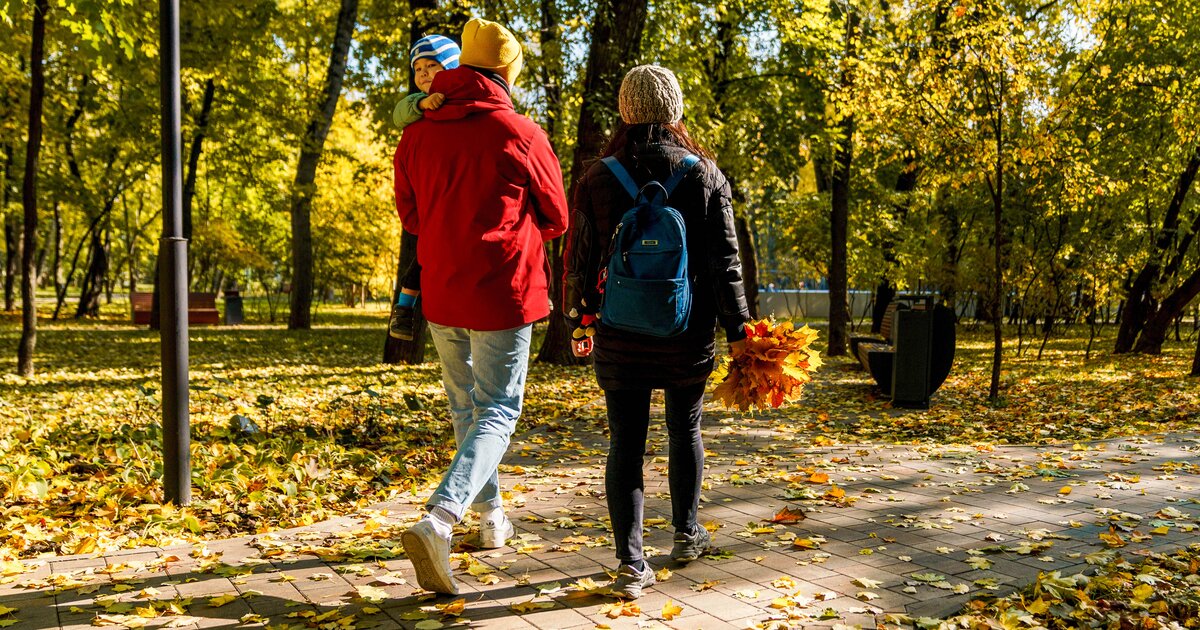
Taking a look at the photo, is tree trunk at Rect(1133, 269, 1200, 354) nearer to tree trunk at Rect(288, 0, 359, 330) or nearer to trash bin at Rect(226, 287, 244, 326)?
tree trunk at Rect(288, 0, 359, 330)

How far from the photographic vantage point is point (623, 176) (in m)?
3.63

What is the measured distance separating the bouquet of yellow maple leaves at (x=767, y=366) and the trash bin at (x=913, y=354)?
621 centimetres

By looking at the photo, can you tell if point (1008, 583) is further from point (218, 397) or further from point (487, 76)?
point (218, 397)

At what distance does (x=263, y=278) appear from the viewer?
3244cm

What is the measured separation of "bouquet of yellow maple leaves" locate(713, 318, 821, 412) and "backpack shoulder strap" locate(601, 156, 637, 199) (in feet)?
2.48

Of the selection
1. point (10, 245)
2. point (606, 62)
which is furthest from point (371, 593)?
point (10, 245)

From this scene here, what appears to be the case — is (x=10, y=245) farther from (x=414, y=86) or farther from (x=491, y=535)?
(x=491, y=535)

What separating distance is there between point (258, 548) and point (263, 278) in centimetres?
2976

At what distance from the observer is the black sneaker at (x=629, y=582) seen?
365 centimetres

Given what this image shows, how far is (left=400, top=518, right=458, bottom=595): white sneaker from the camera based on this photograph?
3420mm

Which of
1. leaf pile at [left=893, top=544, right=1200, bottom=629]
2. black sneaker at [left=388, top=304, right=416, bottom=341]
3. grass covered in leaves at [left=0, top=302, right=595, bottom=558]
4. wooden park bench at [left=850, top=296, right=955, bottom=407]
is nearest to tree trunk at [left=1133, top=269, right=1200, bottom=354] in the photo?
wooden park bench at [left=850, top=296, right=955, bottom=407]

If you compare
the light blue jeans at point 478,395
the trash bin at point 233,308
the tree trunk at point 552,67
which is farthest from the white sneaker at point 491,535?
the trash bin at point 233,308

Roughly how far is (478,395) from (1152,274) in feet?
55.6

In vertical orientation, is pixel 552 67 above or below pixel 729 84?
below
